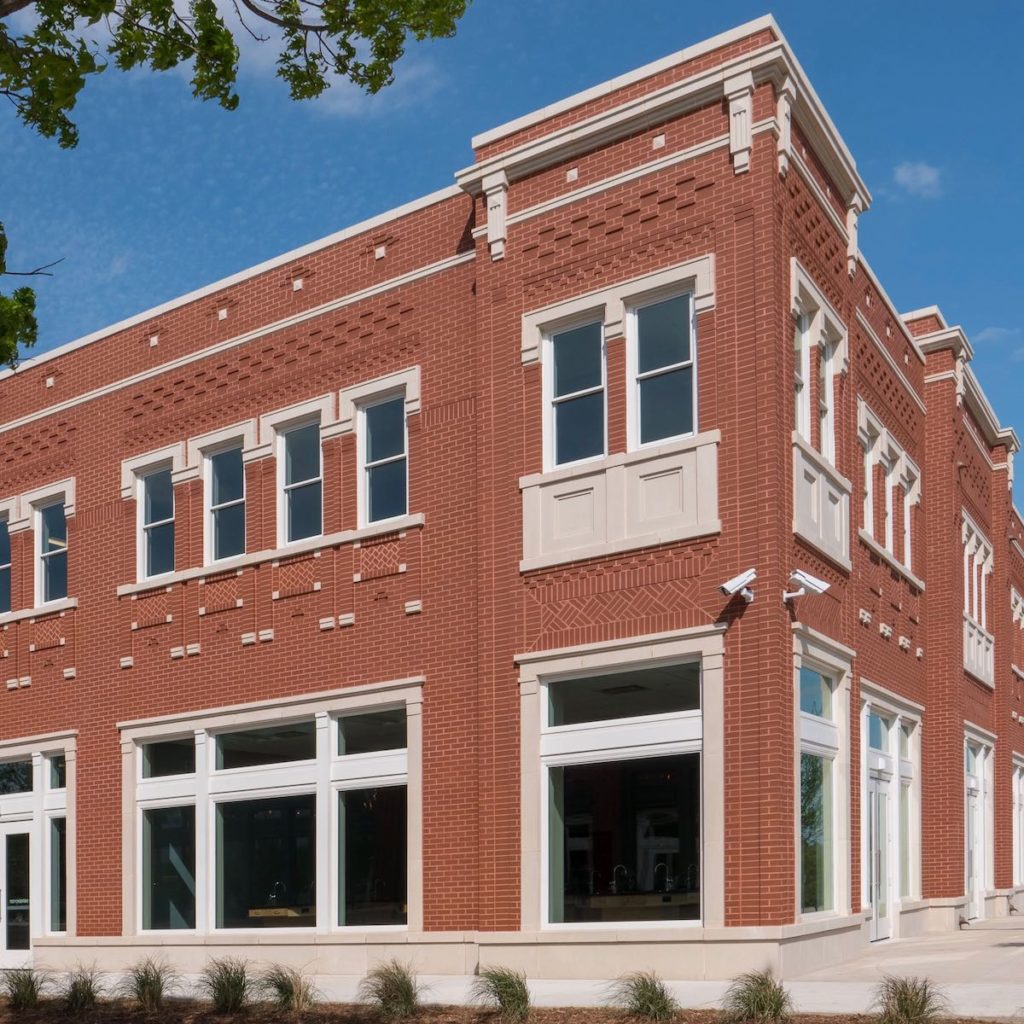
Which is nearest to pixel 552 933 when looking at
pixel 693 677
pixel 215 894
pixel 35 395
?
pixel 693 677

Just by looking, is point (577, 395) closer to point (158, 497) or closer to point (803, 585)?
point (803, 585)

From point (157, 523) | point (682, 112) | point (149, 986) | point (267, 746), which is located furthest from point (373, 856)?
point (682, 112)

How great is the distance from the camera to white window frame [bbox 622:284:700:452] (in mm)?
17984

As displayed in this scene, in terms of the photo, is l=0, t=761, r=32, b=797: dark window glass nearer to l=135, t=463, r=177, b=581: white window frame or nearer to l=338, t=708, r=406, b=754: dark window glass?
l=135, t=463, r=177, b=581: white window frame

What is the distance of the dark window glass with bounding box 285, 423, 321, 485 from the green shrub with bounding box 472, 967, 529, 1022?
8.56 m

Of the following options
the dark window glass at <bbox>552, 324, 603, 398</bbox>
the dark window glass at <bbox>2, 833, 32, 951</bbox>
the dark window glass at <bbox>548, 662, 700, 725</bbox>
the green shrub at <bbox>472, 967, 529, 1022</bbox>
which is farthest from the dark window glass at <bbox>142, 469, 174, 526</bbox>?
the green shrub at <bbox>472, 967, 529, 1022</bbox>

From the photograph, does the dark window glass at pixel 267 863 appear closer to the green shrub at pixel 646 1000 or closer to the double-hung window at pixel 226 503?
the double-hung window at pixel 226 503

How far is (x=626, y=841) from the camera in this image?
1752 centimetres

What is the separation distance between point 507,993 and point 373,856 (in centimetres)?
545

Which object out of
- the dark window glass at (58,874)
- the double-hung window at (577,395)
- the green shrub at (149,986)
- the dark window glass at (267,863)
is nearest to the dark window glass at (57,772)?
the dark window glass at (58,874)

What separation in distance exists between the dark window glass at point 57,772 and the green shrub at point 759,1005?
13.6 meters

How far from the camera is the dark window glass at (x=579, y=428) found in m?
18.7

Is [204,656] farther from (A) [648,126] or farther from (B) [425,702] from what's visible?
(A) [648,126]

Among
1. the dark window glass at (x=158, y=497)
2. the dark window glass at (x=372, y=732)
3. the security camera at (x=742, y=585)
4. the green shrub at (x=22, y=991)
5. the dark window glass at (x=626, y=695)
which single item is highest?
the dark window glass at (x=158, y=497)
